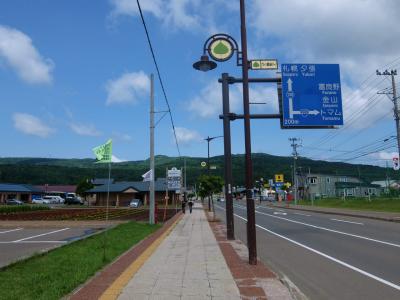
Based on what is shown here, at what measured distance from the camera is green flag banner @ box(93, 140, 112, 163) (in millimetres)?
11398

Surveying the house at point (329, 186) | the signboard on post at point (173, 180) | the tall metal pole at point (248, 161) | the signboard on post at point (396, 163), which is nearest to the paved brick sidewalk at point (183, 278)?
the tall metal pole at point (248, 161)

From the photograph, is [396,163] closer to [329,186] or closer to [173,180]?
[173,180]

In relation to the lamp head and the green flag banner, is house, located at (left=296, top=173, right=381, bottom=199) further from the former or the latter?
the green flag banner

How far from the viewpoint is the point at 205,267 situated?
1052 cm

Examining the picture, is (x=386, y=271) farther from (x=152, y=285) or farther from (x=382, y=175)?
(x=382, y=175)

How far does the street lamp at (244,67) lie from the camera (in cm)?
1133

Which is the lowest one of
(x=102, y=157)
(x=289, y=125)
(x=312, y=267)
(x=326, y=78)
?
(x=312, y=267)

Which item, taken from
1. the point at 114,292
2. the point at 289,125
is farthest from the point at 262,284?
the point at 289,125

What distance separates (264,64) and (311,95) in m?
4.33

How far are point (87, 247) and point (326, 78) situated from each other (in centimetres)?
1017

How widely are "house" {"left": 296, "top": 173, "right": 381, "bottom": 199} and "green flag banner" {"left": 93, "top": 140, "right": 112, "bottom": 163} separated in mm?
101915

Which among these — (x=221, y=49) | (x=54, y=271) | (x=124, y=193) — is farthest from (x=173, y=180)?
(x=124, y=193)

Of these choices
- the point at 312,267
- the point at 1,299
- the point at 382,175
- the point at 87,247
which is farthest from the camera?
the point at 382,175

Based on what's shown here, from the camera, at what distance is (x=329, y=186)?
427 ft
